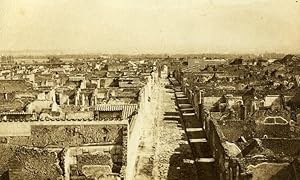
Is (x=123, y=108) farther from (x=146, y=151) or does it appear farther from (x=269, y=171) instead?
(x=269, y=171)

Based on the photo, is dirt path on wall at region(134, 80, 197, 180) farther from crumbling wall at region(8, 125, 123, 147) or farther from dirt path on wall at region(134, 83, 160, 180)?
crumbling wall at region(8, 125, 123, 147)

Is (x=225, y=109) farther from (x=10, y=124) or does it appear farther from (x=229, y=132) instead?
(x=10, y=124)

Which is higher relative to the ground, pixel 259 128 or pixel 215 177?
pixel 259 128

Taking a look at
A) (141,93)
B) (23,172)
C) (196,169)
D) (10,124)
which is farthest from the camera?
(141,93)

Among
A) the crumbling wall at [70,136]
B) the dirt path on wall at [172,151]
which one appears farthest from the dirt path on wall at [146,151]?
the crumbling wall at [70,136]

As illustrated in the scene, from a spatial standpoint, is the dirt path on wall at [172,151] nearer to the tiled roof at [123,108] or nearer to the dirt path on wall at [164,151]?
the dirt path on wall at [164,151]

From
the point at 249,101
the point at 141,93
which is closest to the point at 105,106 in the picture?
the point at 141,93

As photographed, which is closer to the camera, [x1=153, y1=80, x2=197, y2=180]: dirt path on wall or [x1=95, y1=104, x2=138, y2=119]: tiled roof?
[x1=153, y1=80, x2=197, y2=180]: dirt path on wall

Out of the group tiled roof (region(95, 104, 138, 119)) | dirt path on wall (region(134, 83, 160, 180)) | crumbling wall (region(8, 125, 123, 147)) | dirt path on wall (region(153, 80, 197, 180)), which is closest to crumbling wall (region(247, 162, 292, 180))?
dirt path on wall (region(153, 80, 197, 180))
